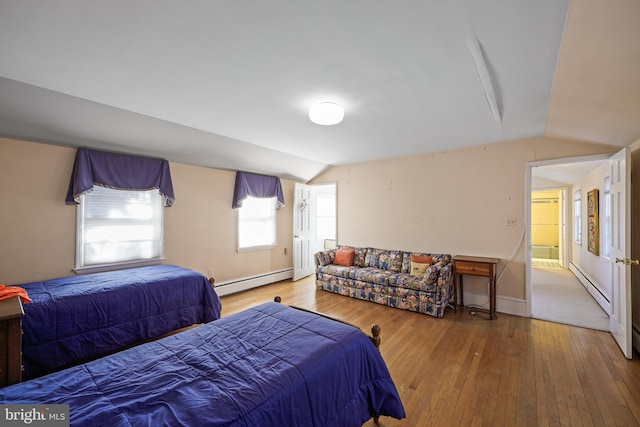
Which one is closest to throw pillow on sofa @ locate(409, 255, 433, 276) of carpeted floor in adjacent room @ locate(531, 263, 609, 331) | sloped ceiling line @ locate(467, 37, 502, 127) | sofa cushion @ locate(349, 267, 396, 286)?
sofa cushion @ locate(349, 267, 396, 286)

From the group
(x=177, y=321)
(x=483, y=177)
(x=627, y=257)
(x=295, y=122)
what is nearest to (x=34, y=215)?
(x=177, y=321)

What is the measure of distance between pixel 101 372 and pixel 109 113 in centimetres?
262

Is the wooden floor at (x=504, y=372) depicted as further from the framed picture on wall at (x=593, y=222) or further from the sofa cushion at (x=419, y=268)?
the framed picture on wall at (x=593, y=222)

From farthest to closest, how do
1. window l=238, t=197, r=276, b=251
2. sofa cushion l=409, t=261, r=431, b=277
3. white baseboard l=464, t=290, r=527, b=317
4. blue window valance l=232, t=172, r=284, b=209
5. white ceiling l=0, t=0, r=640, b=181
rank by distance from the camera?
window l=238, t=197, r=276, b=251
blue window valance l=232, t=172, r=284, b=209
sofa cushion l=409, t=261, r=431, b=277
white baseboard l=464, t=290, r=527, b=317
white ceiling l=0, t=0, r=640, b=181

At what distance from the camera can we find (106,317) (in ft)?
8.23

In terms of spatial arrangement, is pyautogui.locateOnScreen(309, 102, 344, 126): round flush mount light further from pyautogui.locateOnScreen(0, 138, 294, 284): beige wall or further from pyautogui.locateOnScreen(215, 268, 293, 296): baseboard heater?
pyautogui.locateOnScreen(215, 268, 293, 296): baseboard heater

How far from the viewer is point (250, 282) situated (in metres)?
4.94

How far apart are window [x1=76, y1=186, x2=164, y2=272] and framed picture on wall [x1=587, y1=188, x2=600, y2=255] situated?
6882mm

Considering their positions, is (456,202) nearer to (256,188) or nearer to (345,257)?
(345,257)

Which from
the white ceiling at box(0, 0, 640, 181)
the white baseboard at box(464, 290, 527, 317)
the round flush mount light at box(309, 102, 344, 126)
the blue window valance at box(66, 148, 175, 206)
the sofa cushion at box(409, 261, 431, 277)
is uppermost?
the white ceiling at box(0, 0, 640, 181)

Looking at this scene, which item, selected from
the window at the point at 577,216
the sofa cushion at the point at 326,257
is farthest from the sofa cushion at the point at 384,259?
the window at the point at 577,216

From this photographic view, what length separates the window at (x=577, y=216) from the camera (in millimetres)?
5732

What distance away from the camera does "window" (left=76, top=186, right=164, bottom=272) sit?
10.8 ft

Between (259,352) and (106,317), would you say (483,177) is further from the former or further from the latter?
(106,317)
